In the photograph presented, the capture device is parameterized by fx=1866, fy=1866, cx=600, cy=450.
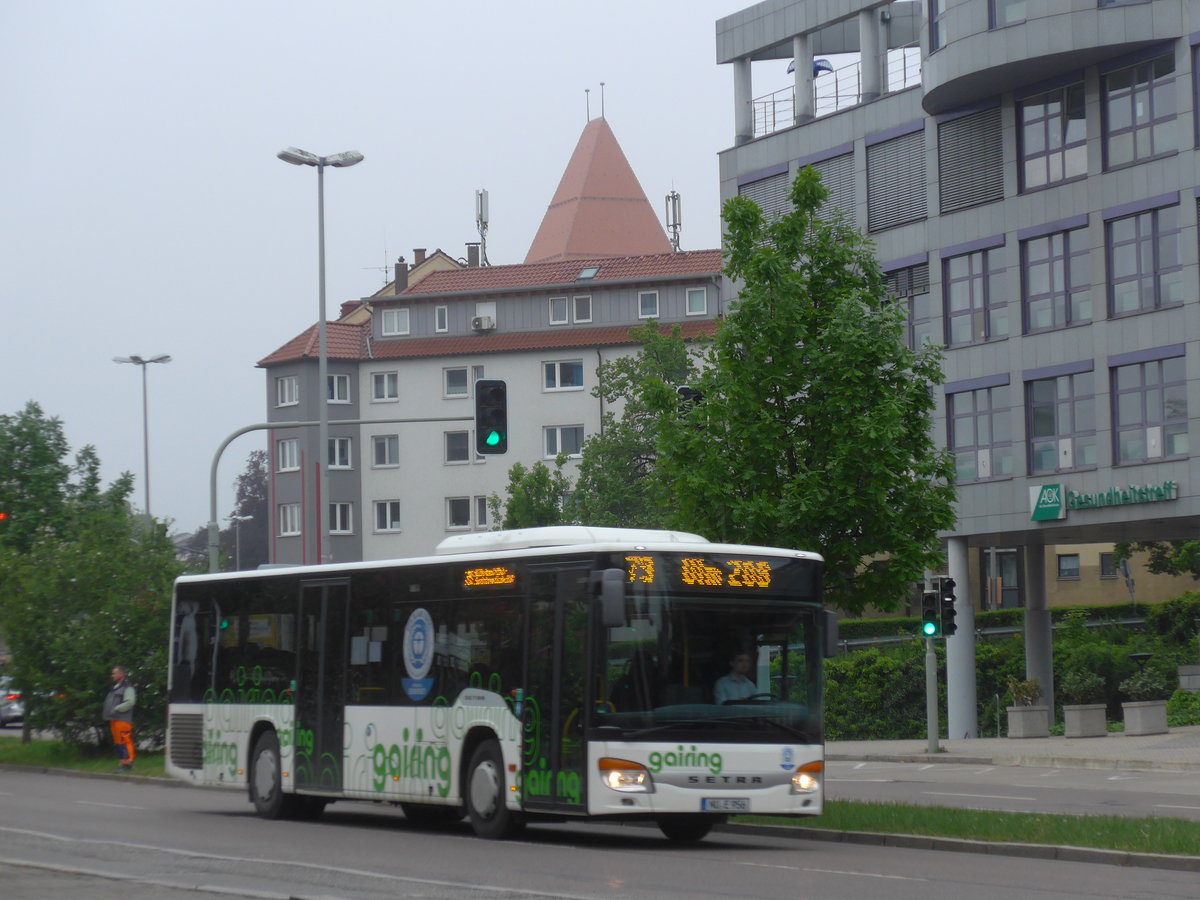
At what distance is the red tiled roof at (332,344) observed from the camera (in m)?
88.1

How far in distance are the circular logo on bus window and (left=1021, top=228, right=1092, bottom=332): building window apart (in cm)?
2723

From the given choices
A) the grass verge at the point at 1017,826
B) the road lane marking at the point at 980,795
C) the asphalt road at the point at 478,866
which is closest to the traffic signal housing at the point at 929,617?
the road lane marking at the point at 980,795

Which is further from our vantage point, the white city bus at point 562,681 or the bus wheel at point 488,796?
the bus wheel at point 488,796

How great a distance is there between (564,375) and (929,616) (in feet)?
171

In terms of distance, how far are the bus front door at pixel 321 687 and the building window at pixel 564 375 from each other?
64.1 meters

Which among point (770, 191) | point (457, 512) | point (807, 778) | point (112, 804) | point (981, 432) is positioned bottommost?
point (112, 804)

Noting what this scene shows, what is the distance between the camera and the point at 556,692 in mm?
16641

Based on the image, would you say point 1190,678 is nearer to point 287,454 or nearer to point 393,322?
point 287,454

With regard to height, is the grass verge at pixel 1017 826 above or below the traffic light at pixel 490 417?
below

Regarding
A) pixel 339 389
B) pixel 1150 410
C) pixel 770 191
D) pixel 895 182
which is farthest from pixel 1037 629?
pixel 339 389

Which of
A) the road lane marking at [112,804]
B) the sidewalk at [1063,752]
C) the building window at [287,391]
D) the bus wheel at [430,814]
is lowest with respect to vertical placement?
the sidewalk at [1063,752]

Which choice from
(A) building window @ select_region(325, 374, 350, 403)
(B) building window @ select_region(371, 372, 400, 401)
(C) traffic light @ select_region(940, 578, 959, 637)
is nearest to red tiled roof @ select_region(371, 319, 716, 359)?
(B) building window @ select_region(371, 372, 400, 401)

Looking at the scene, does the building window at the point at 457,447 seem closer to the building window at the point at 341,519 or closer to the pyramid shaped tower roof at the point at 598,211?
the building window at the point at 341,519

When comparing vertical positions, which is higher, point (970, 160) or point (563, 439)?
point (970, 160)
